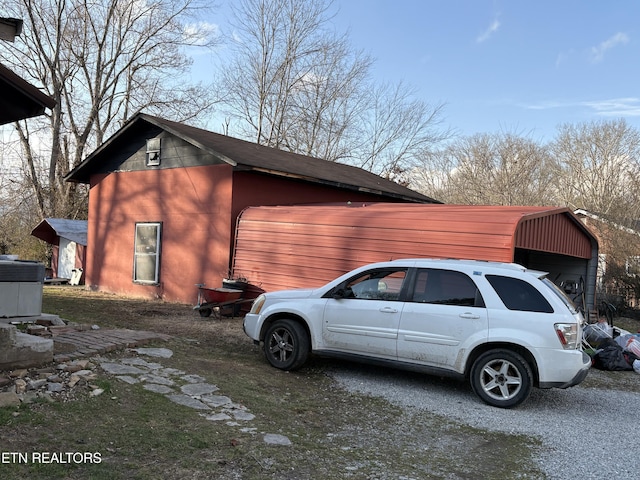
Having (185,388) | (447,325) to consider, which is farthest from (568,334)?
(185,388)

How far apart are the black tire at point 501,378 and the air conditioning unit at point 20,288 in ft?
20.9

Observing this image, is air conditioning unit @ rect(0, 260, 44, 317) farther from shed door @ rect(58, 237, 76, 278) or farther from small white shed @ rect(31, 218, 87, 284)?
shed door @ rect(58, 237, 76, 278)

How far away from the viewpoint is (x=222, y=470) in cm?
388

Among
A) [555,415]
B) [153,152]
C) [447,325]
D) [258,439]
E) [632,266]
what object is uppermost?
[153,152]

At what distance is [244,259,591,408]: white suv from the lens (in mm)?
5992

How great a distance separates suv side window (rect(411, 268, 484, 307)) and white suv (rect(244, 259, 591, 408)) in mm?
12

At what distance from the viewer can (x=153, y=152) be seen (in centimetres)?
1575

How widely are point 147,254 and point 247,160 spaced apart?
4.61m

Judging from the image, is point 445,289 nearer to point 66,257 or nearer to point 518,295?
point 518,295

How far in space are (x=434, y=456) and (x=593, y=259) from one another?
35.6ft

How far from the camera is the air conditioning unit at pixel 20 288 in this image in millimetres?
7719

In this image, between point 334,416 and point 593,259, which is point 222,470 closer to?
point 334,416

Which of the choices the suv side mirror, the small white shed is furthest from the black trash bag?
the small white shed

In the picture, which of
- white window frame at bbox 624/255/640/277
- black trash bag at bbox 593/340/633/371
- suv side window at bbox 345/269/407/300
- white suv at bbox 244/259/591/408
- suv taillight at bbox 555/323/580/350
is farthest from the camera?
white window frame at bbox 624/255/640/277
